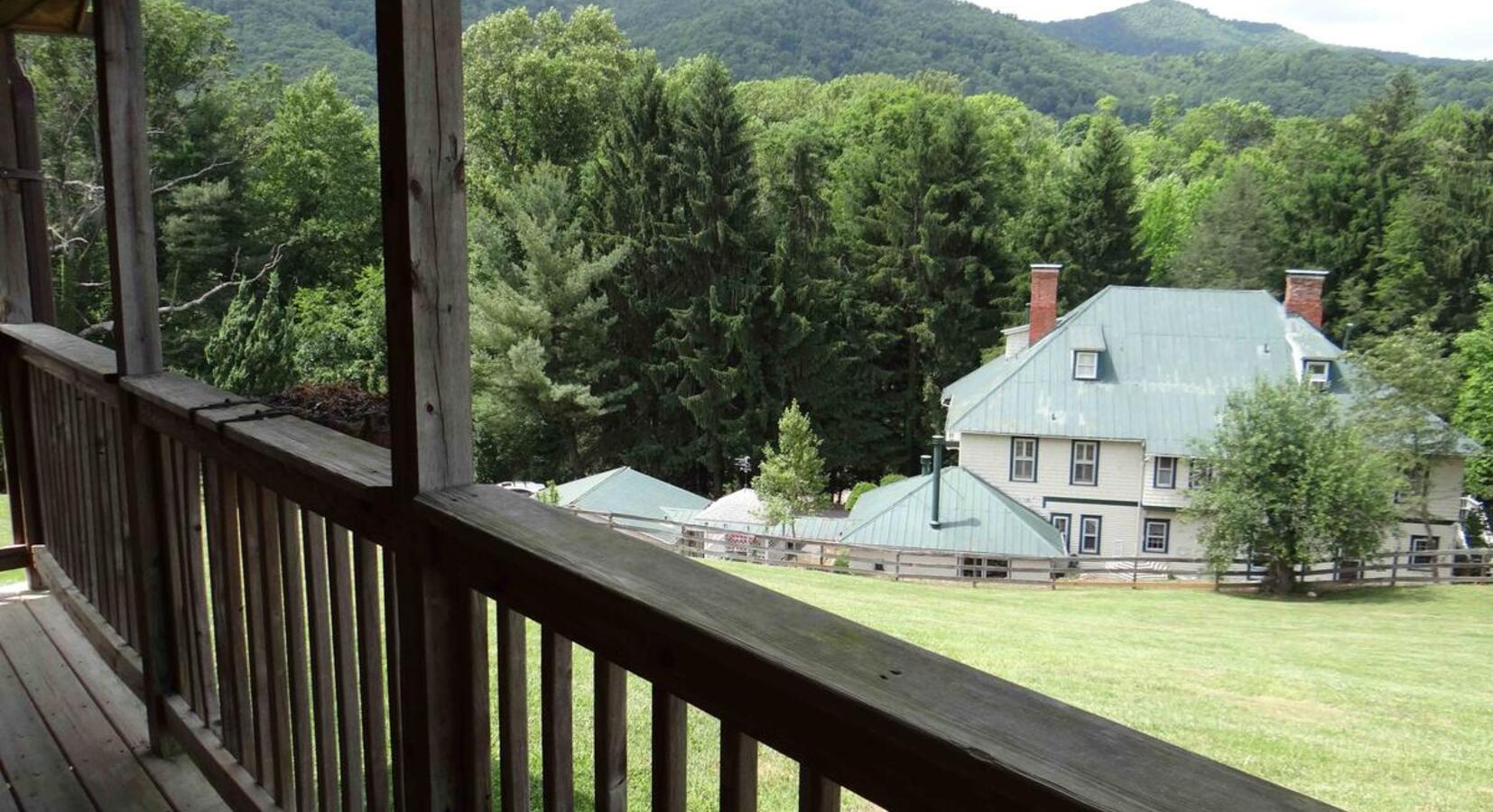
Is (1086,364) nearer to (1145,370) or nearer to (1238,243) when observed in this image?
(1145,370)

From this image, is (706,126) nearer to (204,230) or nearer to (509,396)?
(509,396)

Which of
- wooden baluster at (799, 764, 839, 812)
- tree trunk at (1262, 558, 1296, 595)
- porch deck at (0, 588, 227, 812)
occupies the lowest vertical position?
tree trunk at (1262, 558, 1296, 595)

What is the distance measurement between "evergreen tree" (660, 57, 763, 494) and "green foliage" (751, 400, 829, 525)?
4.53 ft

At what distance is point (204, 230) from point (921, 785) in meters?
13.5

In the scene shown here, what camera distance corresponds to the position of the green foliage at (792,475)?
1526cm

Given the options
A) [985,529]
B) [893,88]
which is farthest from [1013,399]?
[893,88]

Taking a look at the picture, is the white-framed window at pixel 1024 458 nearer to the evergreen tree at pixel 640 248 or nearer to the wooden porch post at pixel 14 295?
the evergreen tree at pixel 640 248

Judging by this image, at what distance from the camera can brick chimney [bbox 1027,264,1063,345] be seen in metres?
18.3

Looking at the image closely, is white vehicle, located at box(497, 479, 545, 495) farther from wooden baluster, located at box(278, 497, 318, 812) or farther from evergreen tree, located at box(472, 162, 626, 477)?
evergreen tree, located at box(472, 162, 626, 477)

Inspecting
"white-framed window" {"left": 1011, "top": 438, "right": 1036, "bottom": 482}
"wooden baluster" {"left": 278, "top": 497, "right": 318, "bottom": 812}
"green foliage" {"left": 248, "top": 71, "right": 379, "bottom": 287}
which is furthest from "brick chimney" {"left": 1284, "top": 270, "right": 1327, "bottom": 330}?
"wooden baluster" {"left": 278, "top": 497, "right": 318, "bottom": 812}

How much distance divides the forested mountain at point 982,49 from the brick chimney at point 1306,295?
13.1 ft

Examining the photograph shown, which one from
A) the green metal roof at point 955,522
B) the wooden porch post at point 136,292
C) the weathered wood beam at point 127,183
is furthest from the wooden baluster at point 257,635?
the green metal roof at point 955,522

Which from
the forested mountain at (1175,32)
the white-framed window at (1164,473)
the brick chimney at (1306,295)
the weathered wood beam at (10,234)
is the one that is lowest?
the white-framed window at (1164,473)

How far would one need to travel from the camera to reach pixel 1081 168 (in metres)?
21.9
